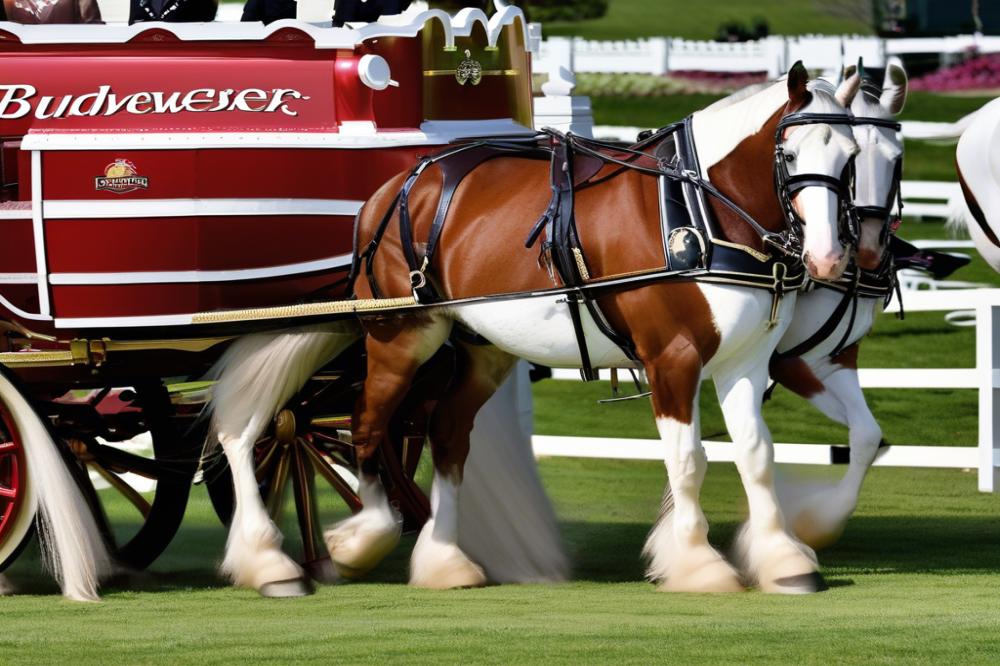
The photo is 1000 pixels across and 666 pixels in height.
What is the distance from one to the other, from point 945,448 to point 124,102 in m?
4.98

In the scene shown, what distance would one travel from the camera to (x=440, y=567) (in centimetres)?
730

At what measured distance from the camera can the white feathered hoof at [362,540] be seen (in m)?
7.43

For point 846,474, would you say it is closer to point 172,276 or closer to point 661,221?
point 661,221

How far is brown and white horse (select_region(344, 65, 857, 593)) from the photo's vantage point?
21.7 feet

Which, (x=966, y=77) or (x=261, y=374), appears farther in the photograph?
(x=966, y=77)

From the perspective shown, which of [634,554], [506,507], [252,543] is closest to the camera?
[252,543]

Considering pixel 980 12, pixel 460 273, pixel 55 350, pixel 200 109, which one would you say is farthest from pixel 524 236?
pixel 980 12

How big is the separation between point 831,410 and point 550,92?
3.24m

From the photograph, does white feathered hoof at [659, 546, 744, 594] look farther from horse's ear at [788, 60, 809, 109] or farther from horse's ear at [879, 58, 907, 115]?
horse's ear at [879, 58, 907, 115]

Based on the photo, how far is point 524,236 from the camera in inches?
278

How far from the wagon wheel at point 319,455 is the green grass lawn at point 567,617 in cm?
30

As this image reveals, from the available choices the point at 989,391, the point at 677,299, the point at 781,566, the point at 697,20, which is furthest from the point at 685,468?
the point at 697,20

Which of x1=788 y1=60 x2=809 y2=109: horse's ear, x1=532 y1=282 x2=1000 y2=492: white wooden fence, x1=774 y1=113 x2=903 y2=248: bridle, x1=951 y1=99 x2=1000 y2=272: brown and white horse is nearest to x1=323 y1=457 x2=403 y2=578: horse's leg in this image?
x1=774 y1=113 x2=903 y2=248: bridle

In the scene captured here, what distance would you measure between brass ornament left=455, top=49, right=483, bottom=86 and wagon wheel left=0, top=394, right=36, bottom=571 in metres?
2.26
